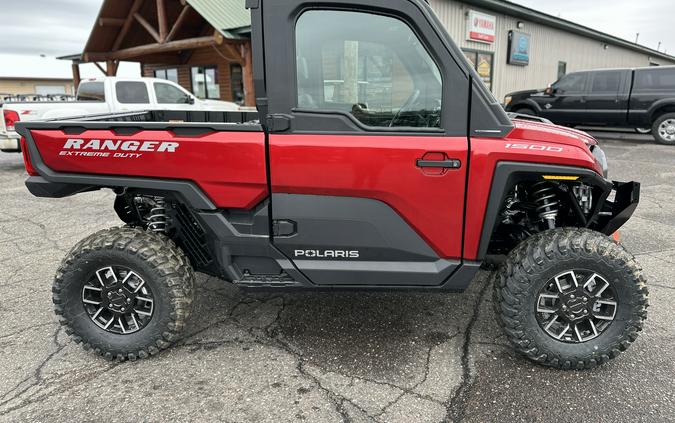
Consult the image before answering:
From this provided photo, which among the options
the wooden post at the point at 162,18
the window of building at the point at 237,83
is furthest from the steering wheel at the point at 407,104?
the window of building at the point at 237,83

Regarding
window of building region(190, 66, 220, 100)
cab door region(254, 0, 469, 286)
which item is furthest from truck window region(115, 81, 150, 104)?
cab door region(254, 0, 469, 286)

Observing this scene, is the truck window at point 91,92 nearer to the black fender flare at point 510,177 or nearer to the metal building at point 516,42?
the metal building at point 516,42

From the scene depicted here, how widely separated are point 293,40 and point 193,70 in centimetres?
1877

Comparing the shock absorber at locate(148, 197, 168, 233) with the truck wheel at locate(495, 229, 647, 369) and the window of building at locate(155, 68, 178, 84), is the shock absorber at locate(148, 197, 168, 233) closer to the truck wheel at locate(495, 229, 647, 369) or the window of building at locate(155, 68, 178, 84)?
the truck wheel at locate(495, 229, 647, 369)

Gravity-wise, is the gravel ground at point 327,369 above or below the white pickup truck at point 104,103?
below

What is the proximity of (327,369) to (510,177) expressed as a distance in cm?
157

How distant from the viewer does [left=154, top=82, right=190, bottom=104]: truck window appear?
11.0 meters

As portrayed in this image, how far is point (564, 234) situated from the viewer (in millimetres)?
2676

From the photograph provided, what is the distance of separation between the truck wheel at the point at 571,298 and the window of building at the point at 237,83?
16255 millimetres

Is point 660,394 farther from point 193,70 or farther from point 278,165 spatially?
point 193,70

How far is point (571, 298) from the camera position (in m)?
2.66

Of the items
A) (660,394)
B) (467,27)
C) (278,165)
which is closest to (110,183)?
(278,165)

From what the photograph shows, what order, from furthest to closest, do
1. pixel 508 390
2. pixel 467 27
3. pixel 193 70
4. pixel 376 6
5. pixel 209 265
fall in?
1. pixel 193 70
2. pixel 467 27
3. pixel 209 265
4. pixel 508 390
5. pixel 376 6

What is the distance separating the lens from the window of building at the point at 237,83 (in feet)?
57.9
